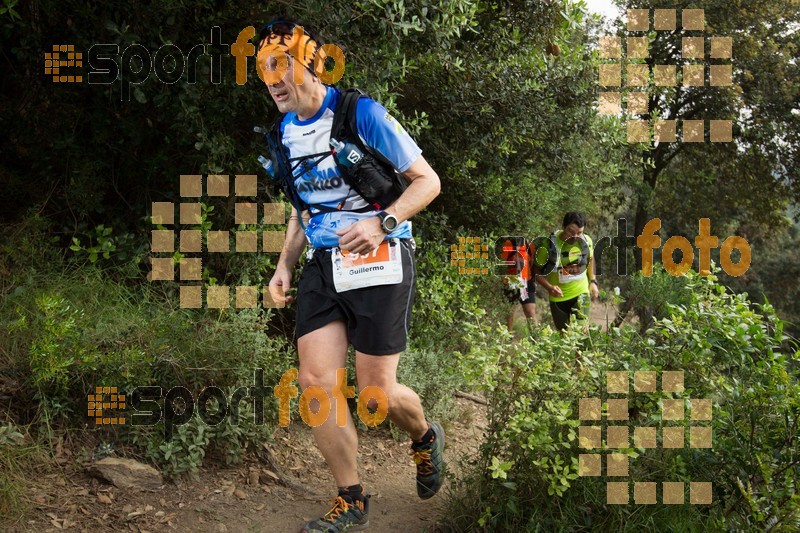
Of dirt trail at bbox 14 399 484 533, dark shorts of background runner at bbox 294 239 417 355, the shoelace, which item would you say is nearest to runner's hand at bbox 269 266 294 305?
dark shorts of background runner at bbox 294 239 417 355

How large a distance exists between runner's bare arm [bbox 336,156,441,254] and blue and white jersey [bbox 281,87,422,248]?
7 cm

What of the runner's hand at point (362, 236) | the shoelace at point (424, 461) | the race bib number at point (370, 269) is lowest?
the shoelace at point (424, 461)

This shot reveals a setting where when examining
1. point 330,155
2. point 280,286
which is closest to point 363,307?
point 280,286

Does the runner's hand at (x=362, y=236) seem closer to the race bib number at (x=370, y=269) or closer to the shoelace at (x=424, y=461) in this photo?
the race bib number at (x=370, y=269)

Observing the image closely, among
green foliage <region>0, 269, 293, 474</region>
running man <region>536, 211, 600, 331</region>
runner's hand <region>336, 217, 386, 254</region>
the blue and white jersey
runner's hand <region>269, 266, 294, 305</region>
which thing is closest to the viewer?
runner's hand <region>336, 217, 386, 254</region>

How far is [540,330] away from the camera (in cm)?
396

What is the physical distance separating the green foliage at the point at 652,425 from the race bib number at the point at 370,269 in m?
0.52

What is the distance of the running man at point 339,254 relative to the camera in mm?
3469

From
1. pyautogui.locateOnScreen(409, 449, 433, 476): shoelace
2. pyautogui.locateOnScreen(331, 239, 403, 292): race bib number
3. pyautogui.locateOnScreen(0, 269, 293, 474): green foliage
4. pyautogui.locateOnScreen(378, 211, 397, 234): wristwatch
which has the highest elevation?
pyautogui.locateOnScreen(378, 211, 397, 234): wristwatch

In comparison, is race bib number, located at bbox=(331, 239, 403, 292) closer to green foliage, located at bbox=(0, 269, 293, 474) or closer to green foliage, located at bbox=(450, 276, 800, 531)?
green foliage, located at bbox=(450, 276, 800, 531)

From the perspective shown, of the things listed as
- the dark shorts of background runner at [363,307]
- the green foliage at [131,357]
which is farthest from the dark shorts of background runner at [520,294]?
the dark shorts of background runner at [363,307]

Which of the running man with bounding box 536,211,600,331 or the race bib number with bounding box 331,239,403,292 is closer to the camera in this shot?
the race bib number with bounding box 331,239,403,292

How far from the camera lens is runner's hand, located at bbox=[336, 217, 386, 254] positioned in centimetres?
325

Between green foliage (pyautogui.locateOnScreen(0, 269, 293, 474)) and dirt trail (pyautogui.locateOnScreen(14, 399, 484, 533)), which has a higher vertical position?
green foliage (pyautogui.locateOnScreen(0, 269, 293, 474))
